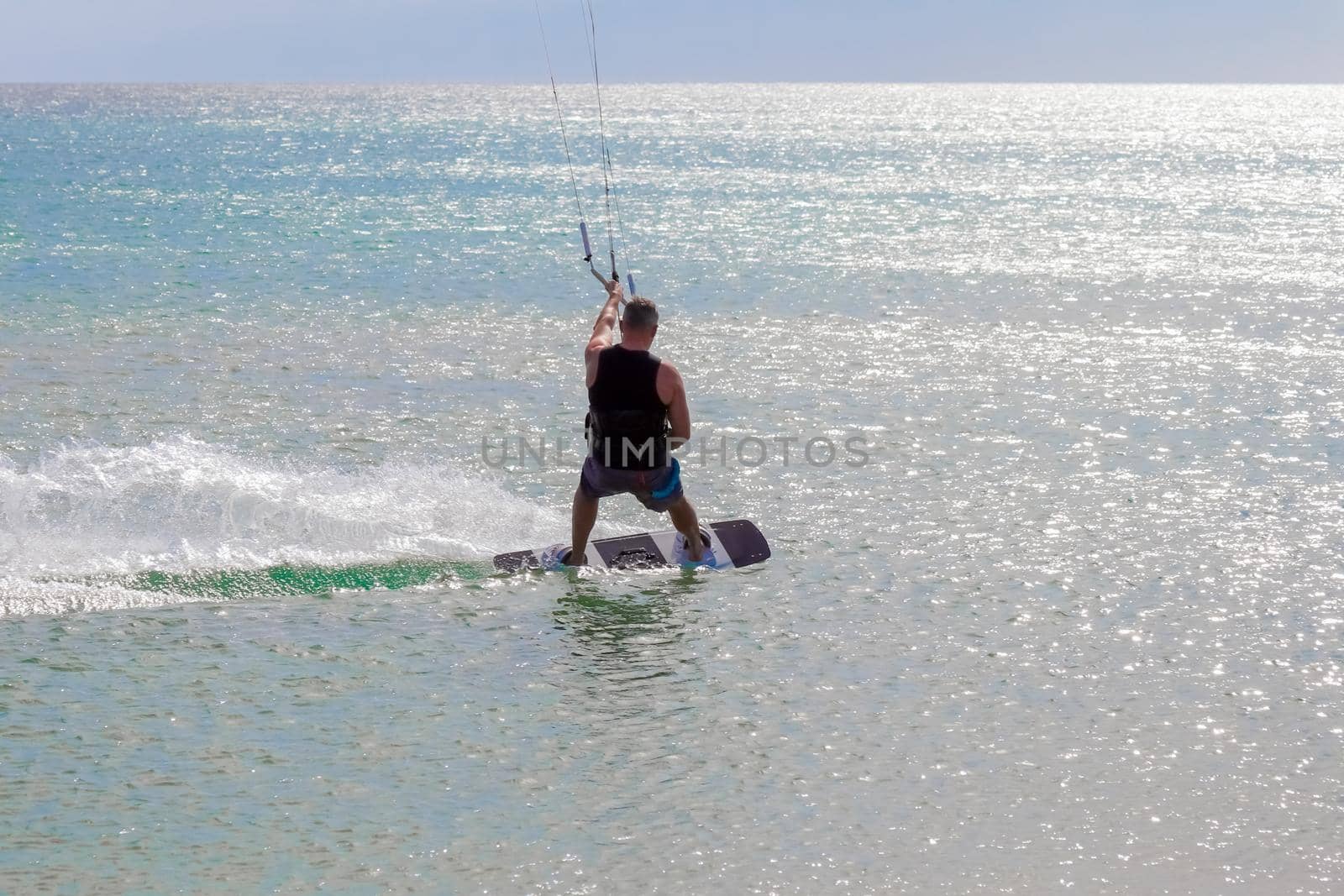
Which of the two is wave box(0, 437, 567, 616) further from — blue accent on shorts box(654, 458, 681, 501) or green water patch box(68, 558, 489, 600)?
blue accent on shorts box(654, 458, 681, 501)

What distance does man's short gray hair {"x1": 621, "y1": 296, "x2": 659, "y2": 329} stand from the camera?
8398 mm

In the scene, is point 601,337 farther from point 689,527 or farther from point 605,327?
point 689,527

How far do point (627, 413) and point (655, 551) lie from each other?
50.5 inches

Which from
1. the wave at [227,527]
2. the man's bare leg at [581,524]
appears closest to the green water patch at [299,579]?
the wave at [227,527]

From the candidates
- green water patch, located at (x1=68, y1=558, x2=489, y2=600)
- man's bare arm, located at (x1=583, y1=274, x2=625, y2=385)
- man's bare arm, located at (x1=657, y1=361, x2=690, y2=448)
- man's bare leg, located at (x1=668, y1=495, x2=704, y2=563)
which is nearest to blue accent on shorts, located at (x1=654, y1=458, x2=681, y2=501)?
man's bare leg, located at (x1=668, y1=495, x2=704, y2=563)

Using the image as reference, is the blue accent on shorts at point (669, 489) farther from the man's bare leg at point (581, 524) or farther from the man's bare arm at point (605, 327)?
the man's bare arm at point (605, 327)

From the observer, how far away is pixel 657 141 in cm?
9862

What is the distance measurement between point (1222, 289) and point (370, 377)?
52.3ft

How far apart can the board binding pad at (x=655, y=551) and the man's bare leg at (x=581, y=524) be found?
0.46ft

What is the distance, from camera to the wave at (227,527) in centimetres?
877

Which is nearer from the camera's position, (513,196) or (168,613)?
(168,613)

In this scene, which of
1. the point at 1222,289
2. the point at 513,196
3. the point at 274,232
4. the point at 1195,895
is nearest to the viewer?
the point at 1195,895

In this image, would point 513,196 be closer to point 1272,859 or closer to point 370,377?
point 370,377

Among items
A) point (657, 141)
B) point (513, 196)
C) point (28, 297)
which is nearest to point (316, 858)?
point (28, 297)
